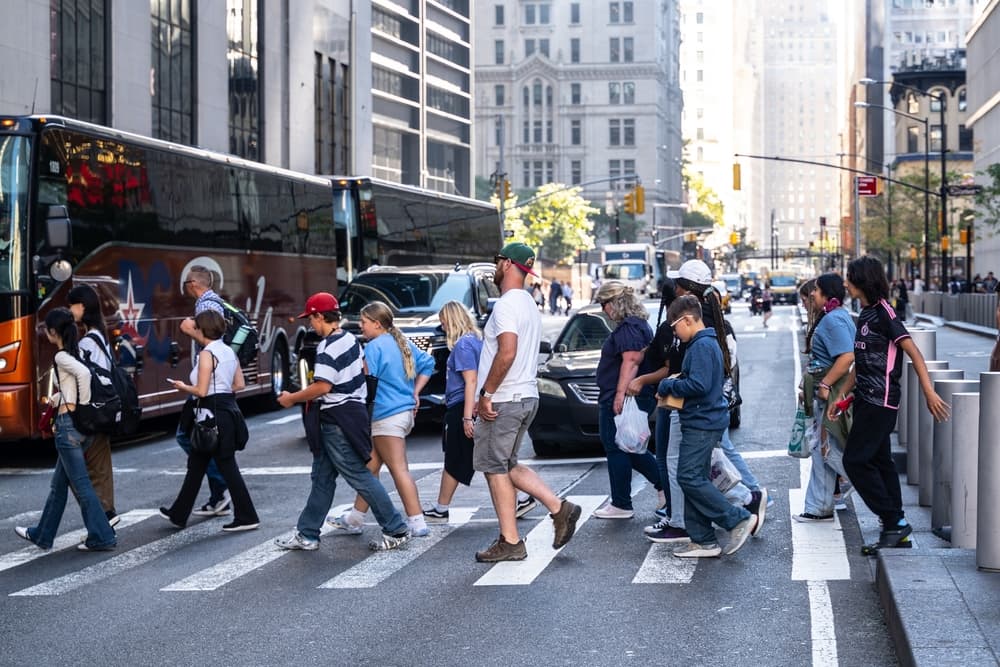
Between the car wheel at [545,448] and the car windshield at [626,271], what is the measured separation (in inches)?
2719

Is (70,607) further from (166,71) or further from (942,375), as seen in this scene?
(166,71)

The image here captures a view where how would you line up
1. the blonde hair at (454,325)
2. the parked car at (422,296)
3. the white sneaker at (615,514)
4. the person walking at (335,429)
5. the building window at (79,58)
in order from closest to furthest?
1. the person walking at (335,429)
2. the blonde hair at (454,325)
3. the white sneaker at (615,514)
4. the parked car at (422,296)
5. the building window at (79,58)

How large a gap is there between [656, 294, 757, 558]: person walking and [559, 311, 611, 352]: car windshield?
6732mm

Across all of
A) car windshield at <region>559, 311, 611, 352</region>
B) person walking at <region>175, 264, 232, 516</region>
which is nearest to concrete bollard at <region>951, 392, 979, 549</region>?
person walking at <region>175, 264, 232, 516</region>

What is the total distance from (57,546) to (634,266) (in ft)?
258

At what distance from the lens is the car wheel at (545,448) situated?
16.3 m

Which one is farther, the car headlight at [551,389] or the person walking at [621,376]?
the car headlight at [551,389]

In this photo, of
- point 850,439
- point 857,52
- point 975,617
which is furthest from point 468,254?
point 857,52

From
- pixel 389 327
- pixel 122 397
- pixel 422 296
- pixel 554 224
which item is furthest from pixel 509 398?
pixel 554 224

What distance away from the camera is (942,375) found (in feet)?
39.4

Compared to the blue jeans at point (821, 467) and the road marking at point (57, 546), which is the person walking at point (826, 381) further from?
the road marking at point (57, 546)

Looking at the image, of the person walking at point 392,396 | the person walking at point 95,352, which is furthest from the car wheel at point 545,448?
the person walking at point 95,352

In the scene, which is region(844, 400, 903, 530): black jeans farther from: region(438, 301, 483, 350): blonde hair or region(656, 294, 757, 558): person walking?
region(438, 301, 483, 350): blonde hair

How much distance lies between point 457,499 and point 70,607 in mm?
4722
